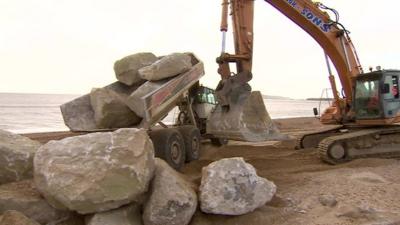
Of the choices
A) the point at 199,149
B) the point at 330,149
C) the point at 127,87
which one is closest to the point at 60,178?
the point at 127,87

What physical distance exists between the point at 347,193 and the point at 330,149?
308 centimetres

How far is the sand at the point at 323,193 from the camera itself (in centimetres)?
594

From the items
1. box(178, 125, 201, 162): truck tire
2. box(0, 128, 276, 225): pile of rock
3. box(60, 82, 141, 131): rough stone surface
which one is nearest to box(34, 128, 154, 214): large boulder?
box(0, 128, 276, 225): pile of rock

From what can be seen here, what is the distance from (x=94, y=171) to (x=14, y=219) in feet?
3.19

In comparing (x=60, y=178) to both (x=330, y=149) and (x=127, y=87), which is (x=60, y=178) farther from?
(x=330, y=149)

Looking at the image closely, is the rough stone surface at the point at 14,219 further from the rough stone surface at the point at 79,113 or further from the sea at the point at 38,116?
the sea at the point at 38,116

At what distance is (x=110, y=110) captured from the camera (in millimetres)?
7977

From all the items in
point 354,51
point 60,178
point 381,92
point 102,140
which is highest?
point 354,51

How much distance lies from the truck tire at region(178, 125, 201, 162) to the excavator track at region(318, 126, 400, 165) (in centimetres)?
261

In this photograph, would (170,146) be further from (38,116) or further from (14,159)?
(38,116)

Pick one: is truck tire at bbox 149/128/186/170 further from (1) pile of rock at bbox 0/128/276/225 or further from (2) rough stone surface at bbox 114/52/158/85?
(1) pile of rock at bbox 0/128/276/225

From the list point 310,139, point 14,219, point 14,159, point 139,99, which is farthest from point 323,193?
point 310,139

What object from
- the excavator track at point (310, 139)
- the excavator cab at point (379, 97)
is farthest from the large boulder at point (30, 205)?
the excavator track at point (310, 139)

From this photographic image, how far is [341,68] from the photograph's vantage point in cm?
1140
